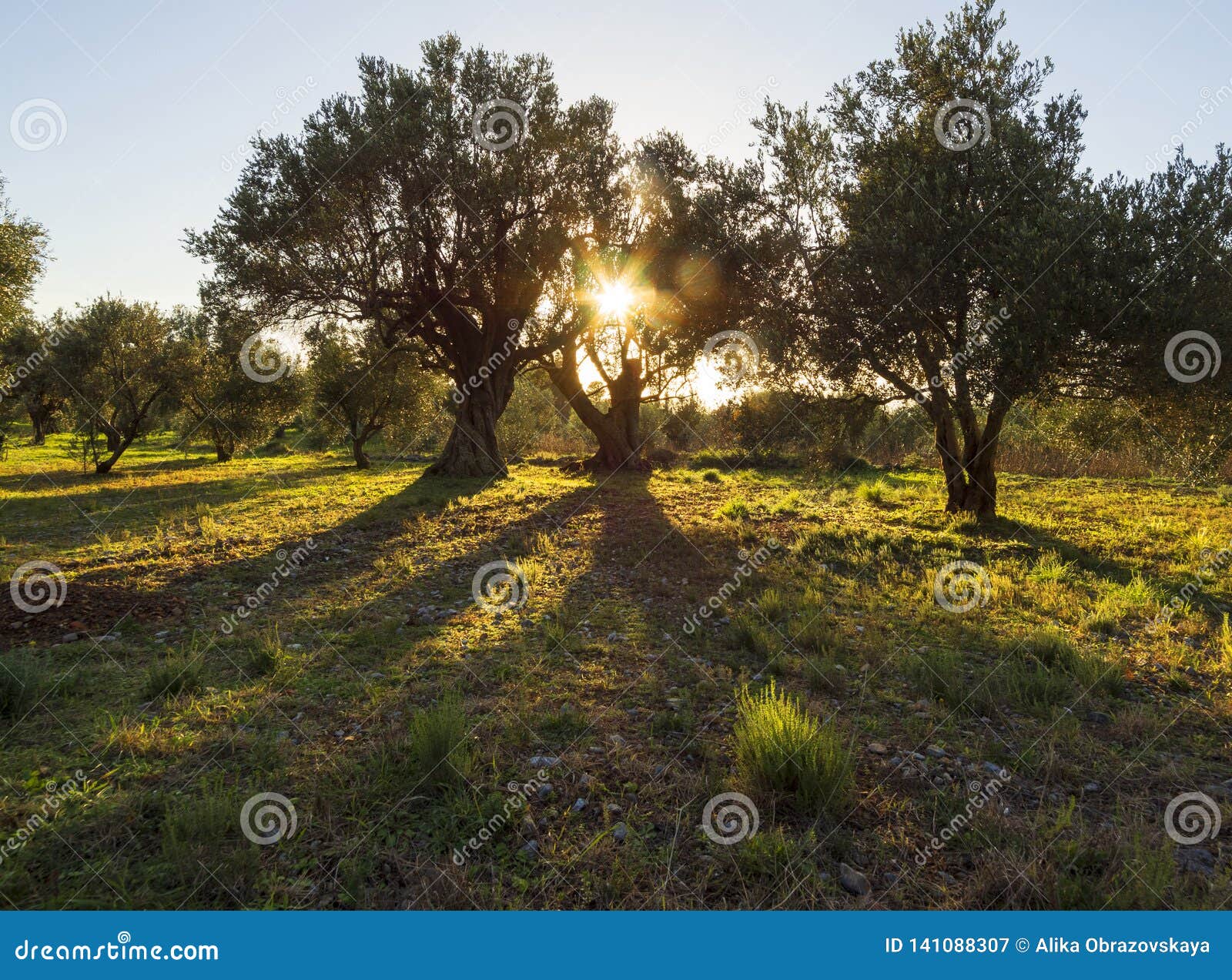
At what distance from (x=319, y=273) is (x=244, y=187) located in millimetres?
4742

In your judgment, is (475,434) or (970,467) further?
(475,434)

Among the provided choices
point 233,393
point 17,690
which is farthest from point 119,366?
point 17,690

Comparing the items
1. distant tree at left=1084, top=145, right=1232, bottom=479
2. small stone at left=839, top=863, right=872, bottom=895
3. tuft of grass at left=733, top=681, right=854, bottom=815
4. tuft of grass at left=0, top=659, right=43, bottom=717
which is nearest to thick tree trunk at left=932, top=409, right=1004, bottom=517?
distant tree at left=1084, top=145, right=1232, bottom=479

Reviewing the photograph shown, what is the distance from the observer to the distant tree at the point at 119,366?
36906 mm

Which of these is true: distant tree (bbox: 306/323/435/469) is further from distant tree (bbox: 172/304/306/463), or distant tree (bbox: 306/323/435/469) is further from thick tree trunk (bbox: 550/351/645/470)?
thick tree trunk (bbox: 550/351/645/470)

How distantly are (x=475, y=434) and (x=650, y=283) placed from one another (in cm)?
1326

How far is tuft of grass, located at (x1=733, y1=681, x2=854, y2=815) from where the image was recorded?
5324 mm

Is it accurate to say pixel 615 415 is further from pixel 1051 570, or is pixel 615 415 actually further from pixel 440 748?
pixel 440 748

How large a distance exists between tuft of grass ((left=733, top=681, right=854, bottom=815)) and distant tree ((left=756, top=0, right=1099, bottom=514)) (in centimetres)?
1326

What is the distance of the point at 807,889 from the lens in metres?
4.33

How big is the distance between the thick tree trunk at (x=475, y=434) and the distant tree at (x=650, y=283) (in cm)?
384

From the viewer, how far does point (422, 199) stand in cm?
2756

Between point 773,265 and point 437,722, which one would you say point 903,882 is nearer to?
point 437,722

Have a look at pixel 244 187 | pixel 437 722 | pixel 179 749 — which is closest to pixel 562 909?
pixel 437 722
